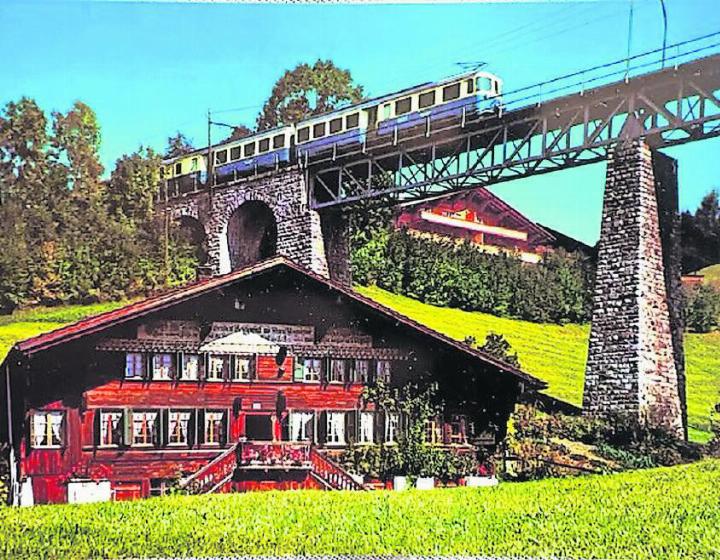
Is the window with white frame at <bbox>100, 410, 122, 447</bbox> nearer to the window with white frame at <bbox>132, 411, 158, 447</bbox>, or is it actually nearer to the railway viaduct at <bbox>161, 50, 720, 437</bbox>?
the window with white frame at <bbox>132, 411, 158, 447</bbox>

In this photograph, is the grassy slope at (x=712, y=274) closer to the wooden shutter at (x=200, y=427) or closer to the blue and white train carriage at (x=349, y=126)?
the blue and white train carriage at (x=349, y=126)

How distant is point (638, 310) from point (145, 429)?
2.27 metres

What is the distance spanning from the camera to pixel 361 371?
5.13m

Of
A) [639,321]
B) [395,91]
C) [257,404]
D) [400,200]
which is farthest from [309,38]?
[639,321]

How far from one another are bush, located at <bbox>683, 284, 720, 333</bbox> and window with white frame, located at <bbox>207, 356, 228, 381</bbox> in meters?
2.13

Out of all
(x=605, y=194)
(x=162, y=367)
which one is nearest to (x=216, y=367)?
(x=162, y=367)

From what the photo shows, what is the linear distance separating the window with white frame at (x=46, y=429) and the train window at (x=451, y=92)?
212 cm

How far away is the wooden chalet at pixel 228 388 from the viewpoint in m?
4.70

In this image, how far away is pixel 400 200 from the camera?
17.2ft

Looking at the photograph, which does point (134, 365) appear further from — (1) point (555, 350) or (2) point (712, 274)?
(2) point (712, 274)

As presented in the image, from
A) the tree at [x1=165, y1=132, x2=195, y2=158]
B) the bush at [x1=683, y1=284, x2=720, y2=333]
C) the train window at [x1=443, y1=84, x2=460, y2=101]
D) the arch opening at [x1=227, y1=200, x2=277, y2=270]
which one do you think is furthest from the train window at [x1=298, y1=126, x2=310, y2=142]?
the bush at [x1=683, y1=284, x2=720, y2=333]

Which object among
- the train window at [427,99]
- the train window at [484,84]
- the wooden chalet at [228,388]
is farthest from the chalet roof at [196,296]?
the train window at [484,84]

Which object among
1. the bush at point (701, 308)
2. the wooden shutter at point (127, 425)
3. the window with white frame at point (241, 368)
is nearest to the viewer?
the wooden shutter at point (127, 425)

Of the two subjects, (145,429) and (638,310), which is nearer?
(145,429)
